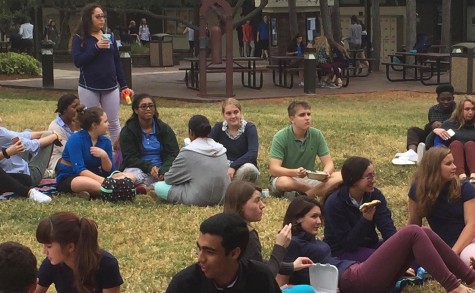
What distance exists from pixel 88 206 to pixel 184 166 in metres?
0.95

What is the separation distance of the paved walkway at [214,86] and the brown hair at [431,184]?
14.5 metres

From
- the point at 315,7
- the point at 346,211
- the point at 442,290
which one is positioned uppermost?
the point at 315,7

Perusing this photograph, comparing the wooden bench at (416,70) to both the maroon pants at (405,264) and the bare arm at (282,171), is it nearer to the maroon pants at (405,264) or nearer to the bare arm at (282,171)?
the bare arm at (282,171)

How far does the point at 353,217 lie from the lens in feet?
21.2

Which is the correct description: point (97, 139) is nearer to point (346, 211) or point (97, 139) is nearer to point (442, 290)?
point (346, 211)

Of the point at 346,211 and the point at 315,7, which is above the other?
the point at 315,7

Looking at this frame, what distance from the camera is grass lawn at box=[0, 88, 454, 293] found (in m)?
7.09

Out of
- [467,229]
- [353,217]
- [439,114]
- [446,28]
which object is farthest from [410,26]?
[353,217]

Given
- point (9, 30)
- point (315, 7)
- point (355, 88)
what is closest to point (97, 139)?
point (355, 88)

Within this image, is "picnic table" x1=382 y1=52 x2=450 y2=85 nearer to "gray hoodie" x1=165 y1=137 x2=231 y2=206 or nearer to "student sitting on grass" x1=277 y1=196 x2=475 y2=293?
"gray hoodie" x1=165 y1=137 x2=231 y2=206

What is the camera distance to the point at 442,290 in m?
6.31

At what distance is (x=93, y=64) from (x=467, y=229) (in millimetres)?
5649

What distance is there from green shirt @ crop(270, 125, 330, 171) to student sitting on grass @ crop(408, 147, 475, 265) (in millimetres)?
2669

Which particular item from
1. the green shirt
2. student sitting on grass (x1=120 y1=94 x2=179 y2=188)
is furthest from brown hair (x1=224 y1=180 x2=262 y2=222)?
student sitting on grass (x1=120 y1=94 x2=179 y2=188)
